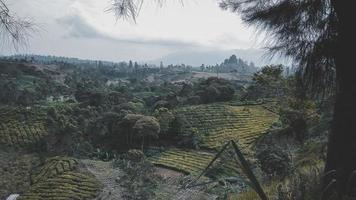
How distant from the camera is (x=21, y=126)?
40.3m

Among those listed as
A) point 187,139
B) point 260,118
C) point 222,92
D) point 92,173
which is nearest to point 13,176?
point 92,173

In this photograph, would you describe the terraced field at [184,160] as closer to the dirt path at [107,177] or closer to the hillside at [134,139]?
the hillside at [134,139]

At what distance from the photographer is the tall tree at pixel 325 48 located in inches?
94.8

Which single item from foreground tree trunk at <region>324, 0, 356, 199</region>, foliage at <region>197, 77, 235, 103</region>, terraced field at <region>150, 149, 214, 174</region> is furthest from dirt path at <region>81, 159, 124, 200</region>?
foliage at <region>197, 77, 235, 103</region>

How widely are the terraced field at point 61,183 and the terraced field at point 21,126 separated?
26.8 ft

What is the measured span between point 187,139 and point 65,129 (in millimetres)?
9387

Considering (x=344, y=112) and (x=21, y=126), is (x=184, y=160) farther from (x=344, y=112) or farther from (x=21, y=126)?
A: (x=344, y=112)

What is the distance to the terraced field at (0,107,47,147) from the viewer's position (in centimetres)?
3709

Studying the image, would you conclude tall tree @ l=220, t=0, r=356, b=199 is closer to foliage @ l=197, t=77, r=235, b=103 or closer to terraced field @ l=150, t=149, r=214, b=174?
terraced field @ l=150, t=149, r=214, b=174

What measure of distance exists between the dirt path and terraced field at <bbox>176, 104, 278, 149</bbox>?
353 inches

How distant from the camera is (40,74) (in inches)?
3054

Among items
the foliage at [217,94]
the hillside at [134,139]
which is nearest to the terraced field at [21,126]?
the hillside at [134,139]

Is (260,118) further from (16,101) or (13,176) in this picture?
(16,101)

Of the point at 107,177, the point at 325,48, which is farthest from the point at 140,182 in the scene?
the point at 325,48
